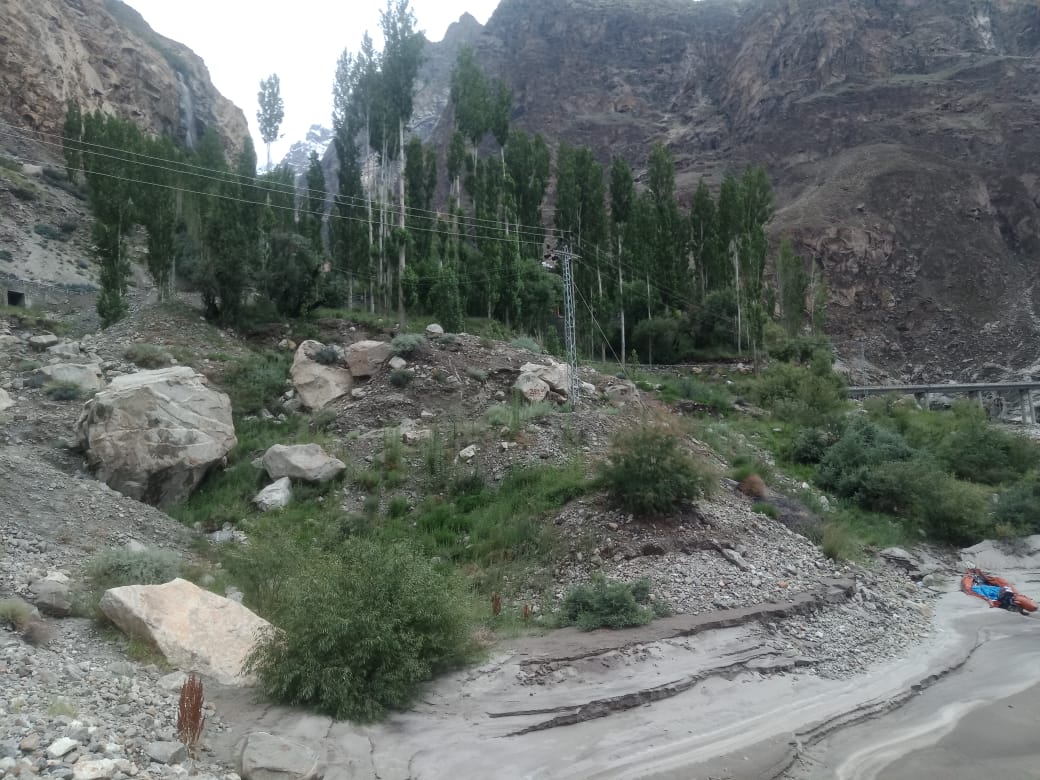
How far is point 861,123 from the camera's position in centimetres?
8712

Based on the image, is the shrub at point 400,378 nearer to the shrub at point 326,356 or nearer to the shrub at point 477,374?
the shrub at point 477,374

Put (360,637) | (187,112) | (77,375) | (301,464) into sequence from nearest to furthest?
(360,637), (301,464), (77,375), (187,112)

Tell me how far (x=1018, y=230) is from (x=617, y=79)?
61729mm

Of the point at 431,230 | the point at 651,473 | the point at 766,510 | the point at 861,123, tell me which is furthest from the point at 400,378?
the point at 861,123

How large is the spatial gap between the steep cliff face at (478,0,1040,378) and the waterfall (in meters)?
48.6

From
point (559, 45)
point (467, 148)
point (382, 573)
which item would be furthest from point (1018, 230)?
point (382, 573)

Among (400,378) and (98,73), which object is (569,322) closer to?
(400,378)

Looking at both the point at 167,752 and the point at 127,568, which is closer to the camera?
the point at 167,752

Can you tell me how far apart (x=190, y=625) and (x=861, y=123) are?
316ft

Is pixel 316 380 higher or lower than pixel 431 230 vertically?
lower

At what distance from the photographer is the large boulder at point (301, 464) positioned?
56.6 ft

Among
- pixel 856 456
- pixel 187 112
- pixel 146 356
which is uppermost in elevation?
pixel 187 112

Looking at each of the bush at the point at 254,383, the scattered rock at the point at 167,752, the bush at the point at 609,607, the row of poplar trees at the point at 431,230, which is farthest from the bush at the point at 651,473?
the row of poplar trees at the point at 431,230

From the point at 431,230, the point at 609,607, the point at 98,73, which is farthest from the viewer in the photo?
the point at 98,73
